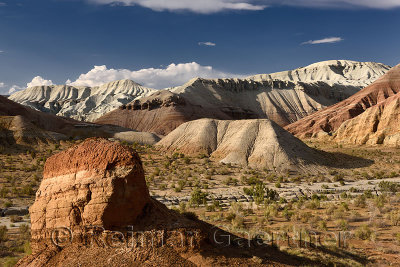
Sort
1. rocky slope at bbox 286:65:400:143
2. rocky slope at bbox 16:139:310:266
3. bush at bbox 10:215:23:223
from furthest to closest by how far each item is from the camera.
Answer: rocky slope at bbox 286:65:400:143, bush at bbox 10:215:23:223, rocky slope at bbox 16:139:310:266

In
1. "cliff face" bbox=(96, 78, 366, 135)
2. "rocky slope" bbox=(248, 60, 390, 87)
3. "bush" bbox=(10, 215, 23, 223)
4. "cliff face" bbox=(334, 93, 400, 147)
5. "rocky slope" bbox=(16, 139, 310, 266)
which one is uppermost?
"rocky slope" bbox=(248, 60, 390, 87)

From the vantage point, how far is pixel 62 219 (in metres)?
7.46

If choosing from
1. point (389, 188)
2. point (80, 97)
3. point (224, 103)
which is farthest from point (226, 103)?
point (80, 97)

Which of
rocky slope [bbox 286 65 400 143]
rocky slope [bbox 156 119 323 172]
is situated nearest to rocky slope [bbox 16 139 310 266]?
rocky slope [bbox 156 119 323 172]

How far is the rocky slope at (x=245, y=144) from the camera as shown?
34625 millimetres

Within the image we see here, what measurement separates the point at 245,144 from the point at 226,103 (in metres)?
65.1

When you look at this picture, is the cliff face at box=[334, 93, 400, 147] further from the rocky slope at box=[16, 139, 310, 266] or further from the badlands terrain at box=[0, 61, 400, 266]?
the rocky slope at box=[16, 139, 310, 266]

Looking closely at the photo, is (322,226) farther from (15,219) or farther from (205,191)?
(15,219)

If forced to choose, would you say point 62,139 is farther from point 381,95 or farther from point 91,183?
point 381,95

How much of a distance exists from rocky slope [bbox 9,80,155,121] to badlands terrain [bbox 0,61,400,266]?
1292 inches

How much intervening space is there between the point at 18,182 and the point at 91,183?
2165 centimetres

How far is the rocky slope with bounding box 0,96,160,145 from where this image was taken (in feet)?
132

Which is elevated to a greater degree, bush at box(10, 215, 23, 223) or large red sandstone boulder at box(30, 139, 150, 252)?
large red sandstone boulder at box(30, 139, 150, 252)

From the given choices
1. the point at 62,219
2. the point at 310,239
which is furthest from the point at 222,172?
the point at 62,219
